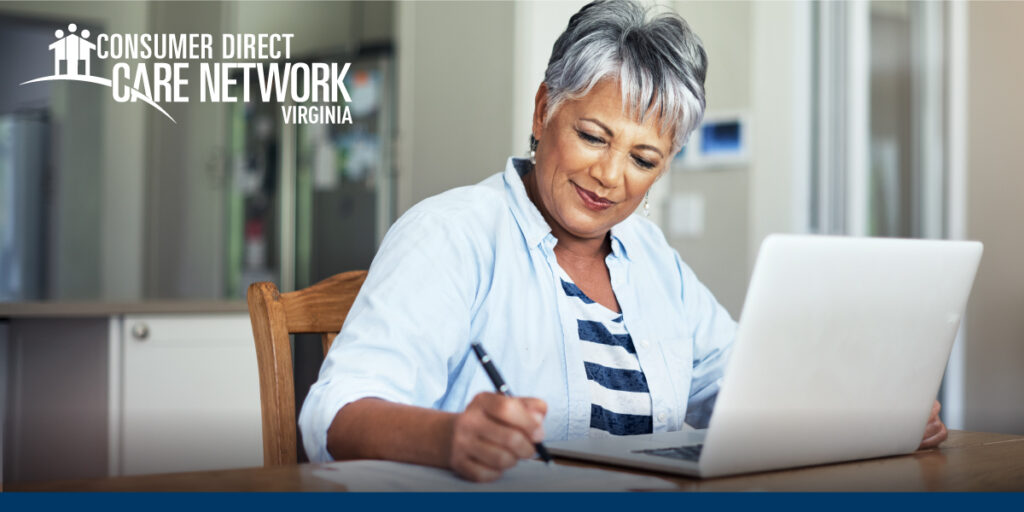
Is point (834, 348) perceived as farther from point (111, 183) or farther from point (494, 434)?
point (111, 183)

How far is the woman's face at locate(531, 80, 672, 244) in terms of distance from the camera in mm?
1250

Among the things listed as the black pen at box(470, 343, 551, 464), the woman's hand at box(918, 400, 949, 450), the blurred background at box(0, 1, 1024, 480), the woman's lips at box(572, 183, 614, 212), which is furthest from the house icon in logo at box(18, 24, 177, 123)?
the woman's hand at box(918, 400, 949, 450)

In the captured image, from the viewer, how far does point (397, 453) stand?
854 mm

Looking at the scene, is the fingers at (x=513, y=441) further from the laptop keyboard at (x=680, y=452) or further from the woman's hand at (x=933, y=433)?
the woman's hand at (x=933, y=433)

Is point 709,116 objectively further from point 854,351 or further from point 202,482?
point 202,482

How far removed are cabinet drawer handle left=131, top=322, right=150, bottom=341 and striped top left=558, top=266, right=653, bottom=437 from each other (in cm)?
134

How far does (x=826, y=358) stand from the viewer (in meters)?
0.85

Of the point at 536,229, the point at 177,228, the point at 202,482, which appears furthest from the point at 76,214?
the point at 202,482

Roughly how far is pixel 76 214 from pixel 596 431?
193 inches

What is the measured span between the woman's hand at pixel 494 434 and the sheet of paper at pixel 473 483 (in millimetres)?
12

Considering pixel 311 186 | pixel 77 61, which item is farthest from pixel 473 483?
pixel 77 61

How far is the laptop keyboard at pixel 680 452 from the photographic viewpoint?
0.87 m

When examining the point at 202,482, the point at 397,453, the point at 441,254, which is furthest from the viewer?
the point at 441,254

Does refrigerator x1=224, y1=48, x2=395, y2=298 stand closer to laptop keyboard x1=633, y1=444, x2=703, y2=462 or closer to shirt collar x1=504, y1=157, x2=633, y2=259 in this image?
shirt collar x1=504, y1=157, x2=633, y2=259
